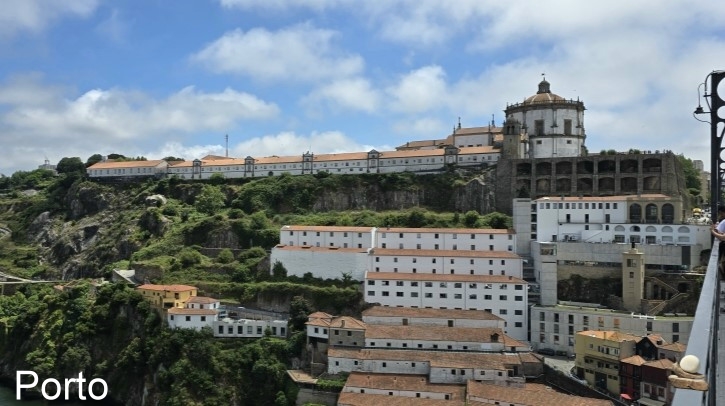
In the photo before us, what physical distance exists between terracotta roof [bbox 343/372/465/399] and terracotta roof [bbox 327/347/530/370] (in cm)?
91

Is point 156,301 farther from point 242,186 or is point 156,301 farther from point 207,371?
point 242,186

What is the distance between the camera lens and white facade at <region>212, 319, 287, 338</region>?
112 feet

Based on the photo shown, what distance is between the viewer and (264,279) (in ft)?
127

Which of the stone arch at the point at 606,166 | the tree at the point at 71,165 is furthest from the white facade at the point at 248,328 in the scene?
the tree at the point at 71,165

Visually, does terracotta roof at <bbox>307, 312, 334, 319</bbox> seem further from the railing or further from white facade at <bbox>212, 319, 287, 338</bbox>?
the railing

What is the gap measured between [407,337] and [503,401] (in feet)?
23.5

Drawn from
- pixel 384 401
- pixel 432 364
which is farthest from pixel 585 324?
pixel 384 401

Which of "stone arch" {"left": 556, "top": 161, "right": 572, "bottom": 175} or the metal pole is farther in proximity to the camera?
"stone arch" {"left": 556, "top": 161, "right": 572, "bottom": 175}

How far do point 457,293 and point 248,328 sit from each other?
1263 cm

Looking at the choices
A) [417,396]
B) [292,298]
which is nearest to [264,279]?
[292,298]

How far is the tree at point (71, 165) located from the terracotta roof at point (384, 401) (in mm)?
57171

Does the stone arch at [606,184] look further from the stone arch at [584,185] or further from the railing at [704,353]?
the railing at [704,353]

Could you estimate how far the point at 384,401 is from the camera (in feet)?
84.4

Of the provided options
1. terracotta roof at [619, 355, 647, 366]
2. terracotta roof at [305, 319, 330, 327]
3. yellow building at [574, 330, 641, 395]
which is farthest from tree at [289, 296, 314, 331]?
terracotta roof at [619, 355, 647, 366]
